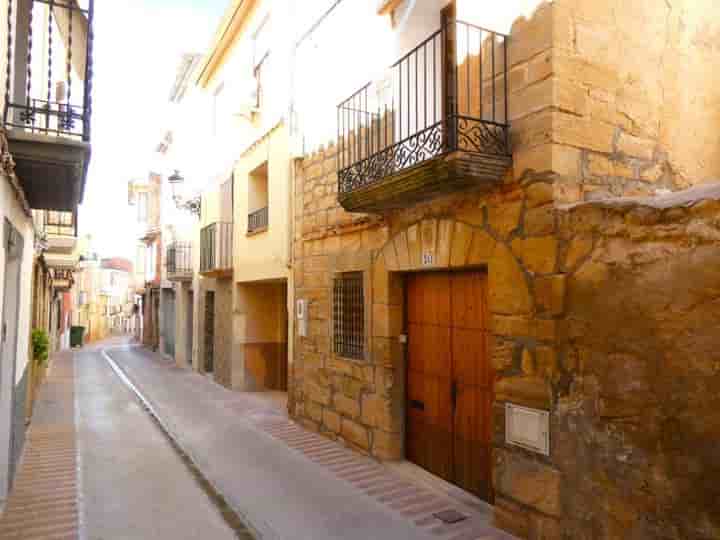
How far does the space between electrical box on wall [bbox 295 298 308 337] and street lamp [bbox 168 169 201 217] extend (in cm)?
803

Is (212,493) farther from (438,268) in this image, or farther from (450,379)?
(438,268)

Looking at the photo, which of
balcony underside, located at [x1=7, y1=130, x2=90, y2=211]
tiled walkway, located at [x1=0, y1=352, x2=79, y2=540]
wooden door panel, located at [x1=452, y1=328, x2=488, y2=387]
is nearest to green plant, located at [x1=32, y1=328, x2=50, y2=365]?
tiled walkway, located at [x1=0, y1=352, x2=79, y2=540]

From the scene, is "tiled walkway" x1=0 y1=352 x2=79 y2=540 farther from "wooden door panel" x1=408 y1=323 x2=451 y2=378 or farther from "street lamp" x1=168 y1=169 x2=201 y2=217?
"street lamp" x1=168 y1=169 x2=201 y2=217

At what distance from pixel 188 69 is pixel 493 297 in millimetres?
16240

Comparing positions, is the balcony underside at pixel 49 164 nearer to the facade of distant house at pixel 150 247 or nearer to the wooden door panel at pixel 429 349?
the wooden door panel at pixel 429 349

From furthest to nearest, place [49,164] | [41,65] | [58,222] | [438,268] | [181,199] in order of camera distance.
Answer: [181,199] → [58,222] → [41,65] → [438,268] → [49,164]

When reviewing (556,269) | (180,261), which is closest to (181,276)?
(180,261)

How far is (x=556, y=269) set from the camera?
3793 millimetres

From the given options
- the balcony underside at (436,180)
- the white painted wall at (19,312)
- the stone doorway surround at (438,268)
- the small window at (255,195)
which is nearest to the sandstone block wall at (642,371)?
the stone doorway surround at (438,268)

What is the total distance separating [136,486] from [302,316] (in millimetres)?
3121

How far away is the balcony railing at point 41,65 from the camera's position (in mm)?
4059

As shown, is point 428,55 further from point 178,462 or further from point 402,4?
point 178,462

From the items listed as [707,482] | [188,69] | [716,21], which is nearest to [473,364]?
[707,482]

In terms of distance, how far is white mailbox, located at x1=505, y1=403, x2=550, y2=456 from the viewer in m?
3.85
